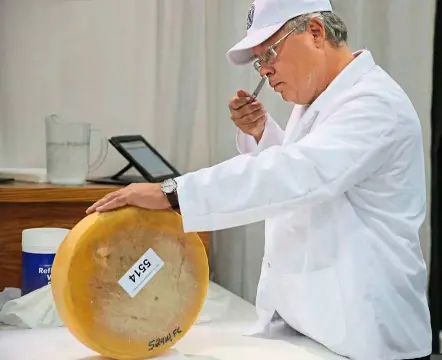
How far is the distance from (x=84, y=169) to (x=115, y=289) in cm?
73

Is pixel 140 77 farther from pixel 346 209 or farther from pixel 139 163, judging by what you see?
pixel 346 209

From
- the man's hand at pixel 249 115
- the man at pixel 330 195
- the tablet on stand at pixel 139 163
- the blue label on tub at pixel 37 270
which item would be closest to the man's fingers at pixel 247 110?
the man's hand at pixel 249 115

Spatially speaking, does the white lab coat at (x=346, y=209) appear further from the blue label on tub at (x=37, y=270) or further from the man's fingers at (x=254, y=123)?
the blue label on tub at (x=37, y=270)

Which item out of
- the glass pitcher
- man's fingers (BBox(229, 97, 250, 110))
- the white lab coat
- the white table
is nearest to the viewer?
the white lab coat

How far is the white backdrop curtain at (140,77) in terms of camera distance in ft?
6.05

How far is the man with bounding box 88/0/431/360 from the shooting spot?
39.6 inches

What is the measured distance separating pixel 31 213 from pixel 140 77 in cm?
57

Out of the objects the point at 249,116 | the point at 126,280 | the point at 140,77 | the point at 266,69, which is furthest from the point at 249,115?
the point at 140,77

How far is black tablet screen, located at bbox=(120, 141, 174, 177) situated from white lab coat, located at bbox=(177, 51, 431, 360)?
0.64 metres

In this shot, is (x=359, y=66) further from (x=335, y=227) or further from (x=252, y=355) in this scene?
(x=252, y=355)

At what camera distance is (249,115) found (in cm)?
140

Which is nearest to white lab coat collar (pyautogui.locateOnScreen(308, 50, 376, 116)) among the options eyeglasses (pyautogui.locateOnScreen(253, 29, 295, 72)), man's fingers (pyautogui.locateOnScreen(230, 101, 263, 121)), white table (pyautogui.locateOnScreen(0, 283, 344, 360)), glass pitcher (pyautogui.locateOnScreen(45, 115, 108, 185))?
eyeglasses (pyautogui.locateOnScreen(253, 29, 295, 72))

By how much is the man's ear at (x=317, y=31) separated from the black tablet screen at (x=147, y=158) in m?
0.70

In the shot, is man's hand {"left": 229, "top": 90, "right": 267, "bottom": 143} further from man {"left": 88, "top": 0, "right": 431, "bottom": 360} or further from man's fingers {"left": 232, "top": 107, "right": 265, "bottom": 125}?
man {"left": 88, "top": 0, "right": 431, "bottom": 360}
